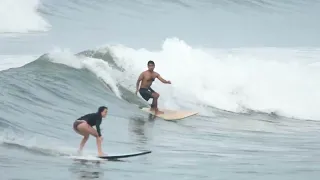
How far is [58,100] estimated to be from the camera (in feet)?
48.5

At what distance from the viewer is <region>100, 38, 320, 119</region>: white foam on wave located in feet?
59.7

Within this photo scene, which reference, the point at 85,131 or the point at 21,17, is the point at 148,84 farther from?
the point at 21,17

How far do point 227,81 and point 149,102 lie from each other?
11.5ft

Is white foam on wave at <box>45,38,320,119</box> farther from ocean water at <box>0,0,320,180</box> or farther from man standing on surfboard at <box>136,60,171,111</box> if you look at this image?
man standing on surfboard at <box>136,60,171,111</box>

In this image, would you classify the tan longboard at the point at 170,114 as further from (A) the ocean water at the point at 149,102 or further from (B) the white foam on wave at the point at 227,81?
(B) the white foam on wave at the point at 227,81

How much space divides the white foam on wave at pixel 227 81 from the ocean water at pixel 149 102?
0.04 metres

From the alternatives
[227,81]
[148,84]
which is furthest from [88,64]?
[227,81]

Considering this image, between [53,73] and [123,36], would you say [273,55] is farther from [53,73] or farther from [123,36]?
[53,73]

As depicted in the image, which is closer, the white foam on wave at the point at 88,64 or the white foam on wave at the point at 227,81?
the white foam on wave at the point at 88,64

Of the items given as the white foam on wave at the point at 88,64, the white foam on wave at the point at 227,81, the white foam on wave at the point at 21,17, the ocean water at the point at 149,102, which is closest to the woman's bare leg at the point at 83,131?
the ocean water at the point at 149,102

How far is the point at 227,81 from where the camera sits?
781 inches

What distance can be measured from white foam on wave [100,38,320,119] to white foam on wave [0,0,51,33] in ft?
39.9

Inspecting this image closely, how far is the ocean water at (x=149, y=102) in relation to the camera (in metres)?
10.1

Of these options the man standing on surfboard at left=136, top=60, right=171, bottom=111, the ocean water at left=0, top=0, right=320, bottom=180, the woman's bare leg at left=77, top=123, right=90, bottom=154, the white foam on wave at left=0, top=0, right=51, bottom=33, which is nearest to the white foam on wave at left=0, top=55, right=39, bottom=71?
the ocean water at left=0, top=0, right=320, bottom=180
